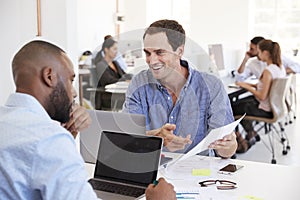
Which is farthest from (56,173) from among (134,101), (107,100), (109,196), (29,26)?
(29,26)

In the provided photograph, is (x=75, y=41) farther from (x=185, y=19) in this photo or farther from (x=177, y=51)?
(x=185, y=19)

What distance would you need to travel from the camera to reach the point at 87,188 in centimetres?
94

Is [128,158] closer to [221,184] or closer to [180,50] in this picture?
[221,184]

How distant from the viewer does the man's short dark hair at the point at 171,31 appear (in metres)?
1.86

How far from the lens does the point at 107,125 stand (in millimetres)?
1794

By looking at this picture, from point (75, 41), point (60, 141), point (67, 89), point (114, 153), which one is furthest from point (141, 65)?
point (60, 141)

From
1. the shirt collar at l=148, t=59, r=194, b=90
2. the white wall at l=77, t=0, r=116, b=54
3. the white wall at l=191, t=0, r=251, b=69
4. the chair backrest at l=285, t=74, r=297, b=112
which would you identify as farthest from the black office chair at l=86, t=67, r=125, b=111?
the white wall at l=191, t=0, r=251, b=69

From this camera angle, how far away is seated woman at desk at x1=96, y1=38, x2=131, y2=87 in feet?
9.75

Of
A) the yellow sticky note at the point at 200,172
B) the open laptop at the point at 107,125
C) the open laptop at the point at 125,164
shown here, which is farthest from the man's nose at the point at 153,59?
the yellow sticky note at the point at 200,172

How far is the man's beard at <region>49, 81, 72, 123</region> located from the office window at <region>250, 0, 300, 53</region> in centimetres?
686

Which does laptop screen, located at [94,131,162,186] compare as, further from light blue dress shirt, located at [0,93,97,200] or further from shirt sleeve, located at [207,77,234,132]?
light blue dress shirt, located at [0,93,97,200]

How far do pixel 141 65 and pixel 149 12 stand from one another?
563 cm

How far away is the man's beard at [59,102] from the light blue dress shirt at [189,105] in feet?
2.57

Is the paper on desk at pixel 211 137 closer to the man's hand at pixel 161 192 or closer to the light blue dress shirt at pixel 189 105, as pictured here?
the light blue dress shirt at pixel 189 105
